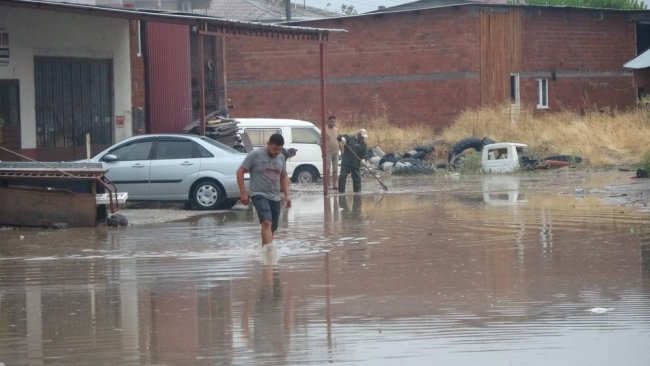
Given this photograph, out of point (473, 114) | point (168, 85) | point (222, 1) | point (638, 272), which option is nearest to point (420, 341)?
point (638, 272)

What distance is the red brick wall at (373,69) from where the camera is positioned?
39.6 m

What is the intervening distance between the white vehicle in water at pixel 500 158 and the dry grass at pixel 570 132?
240cm

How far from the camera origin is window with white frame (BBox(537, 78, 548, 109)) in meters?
42.4

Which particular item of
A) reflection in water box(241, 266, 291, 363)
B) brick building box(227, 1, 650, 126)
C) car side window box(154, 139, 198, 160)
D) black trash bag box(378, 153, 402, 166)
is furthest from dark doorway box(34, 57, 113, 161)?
brick building box(227, 1, 650, 126)

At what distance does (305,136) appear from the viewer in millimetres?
27734

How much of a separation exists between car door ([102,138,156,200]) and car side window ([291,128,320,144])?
7576 mm

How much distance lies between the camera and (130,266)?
12352 mm

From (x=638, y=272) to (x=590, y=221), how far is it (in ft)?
17.9

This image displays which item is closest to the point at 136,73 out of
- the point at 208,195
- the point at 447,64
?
the point at 208,195

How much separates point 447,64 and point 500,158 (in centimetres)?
823

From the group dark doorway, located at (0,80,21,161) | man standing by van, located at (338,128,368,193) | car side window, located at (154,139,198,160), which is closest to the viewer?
car side window, located at (154,139,198,160)

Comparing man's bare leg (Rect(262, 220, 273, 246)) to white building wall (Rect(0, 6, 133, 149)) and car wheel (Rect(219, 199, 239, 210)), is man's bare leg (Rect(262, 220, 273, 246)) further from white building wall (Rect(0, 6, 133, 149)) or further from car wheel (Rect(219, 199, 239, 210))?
white building wall (Rect(0, 6, 133, 149))

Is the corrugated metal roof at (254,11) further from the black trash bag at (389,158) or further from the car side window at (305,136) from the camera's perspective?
the car side window at (305,136)

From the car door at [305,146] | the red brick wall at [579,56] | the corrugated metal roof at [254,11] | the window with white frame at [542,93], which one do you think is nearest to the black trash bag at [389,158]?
the car door at [305,146]
